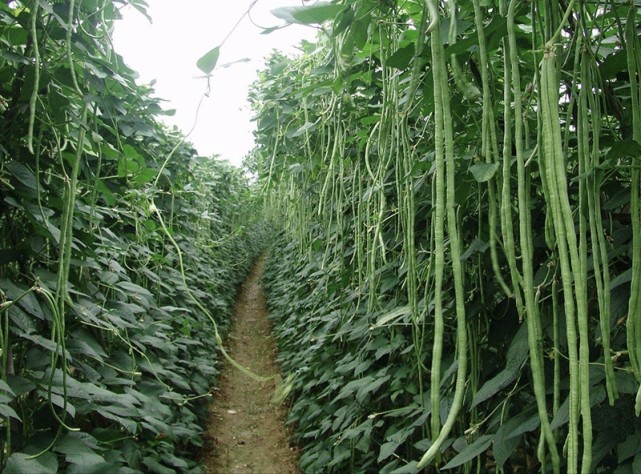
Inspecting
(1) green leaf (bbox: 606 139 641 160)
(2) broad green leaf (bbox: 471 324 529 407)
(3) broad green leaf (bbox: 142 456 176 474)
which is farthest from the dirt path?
(1) green leaf (bbox: 606 139 641 160)

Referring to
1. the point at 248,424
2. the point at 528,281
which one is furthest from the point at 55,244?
the point at 248,424

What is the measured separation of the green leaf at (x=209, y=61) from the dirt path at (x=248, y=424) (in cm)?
237

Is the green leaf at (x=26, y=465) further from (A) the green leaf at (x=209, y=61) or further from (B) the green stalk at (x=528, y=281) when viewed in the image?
(B) the green stalk at (x=528, y=281)

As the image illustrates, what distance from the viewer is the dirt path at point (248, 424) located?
2.88 m

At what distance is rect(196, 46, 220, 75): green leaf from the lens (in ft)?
2.64

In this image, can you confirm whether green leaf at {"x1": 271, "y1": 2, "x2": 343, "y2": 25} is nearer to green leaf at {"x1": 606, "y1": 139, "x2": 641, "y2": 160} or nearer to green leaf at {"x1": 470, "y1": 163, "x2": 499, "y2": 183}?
green leaf at {"x1": 470, "y1": 163, "x2": 499, "y2": 183}

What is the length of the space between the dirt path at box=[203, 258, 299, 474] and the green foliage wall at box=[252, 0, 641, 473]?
79 cm

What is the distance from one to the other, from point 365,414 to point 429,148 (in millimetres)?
1100

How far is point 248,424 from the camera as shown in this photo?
3459 millimetres

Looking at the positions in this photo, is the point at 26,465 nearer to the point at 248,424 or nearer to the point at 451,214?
the point at 451,214

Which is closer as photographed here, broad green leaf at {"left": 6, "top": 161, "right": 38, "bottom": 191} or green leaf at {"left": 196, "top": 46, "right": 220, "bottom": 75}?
green leaf at {"left": 196, "top": 46, "right": 220, "bottom": 75}

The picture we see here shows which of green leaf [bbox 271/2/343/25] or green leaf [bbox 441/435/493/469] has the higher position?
green leaf [bbox 271/2/343/25]

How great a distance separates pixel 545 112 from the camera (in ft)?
1.67

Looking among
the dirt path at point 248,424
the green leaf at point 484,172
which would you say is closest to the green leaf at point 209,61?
the green leaf at point 484,172
